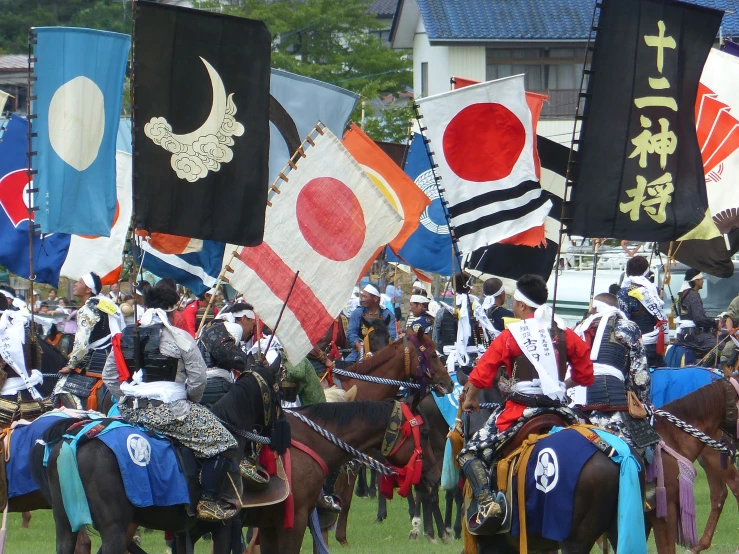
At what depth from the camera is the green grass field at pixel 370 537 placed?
12320 millimetres

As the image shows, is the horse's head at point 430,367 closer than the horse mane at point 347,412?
No

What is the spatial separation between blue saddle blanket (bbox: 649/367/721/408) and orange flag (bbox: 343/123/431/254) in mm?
3407

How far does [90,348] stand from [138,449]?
15.8 feet

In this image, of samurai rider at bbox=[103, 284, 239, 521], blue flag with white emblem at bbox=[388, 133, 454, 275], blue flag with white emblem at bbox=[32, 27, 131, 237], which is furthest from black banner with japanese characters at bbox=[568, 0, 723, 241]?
blue flag with white emblem at bbox=[388, 133, 454, 275]

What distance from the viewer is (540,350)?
8.93 m

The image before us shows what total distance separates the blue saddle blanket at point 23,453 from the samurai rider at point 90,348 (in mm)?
3294

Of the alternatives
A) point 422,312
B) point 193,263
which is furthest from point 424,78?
point 193,263

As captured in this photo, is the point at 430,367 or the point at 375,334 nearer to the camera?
the point at 430,367

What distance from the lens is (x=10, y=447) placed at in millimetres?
10141

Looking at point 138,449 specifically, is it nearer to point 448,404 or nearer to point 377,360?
point 377,360

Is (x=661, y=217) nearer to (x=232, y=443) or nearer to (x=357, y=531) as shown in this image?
(x=232, y=443)

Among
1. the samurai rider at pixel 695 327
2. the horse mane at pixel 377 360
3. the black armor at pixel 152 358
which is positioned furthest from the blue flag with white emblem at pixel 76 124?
the samurai rider at pixel 695 327

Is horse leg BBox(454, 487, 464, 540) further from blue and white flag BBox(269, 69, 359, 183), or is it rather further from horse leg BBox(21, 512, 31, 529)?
horse leg BBox(21, 512, 31, 529)

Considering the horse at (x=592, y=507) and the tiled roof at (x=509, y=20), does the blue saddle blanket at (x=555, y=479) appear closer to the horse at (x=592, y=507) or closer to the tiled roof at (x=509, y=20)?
the horse at (x=592, y=507)
